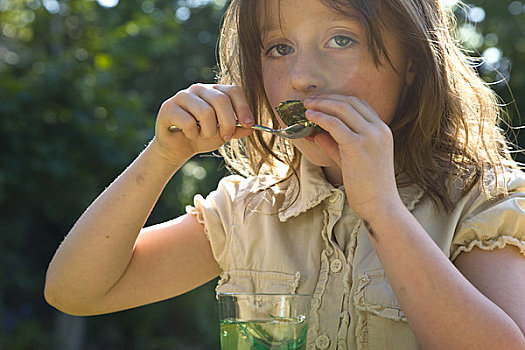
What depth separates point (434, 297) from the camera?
125 cm

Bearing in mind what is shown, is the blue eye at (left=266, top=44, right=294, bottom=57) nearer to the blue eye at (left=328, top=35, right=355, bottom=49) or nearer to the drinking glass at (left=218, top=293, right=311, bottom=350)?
the blue eye at (left=328, top=35, right=355, bottom=49)

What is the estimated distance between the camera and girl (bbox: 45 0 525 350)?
1.29 meters

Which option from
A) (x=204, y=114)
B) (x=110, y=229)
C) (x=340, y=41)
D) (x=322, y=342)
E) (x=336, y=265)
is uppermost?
(x=340, y=41)

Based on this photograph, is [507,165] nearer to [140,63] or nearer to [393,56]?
[393,56]

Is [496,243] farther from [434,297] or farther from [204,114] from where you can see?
[204,114]

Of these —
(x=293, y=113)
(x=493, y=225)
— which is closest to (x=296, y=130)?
(x=293, y=113)

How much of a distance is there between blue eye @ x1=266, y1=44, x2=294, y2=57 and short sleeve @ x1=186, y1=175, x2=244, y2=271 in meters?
0.44

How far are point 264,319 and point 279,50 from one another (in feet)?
2.41

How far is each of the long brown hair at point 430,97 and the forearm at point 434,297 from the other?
0.33 meters

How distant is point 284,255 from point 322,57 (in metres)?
0.50

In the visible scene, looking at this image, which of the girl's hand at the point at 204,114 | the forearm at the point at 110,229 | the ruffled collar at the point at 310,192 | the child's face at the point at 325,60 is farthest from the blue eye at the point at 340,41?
the forearm at the point at 110,229

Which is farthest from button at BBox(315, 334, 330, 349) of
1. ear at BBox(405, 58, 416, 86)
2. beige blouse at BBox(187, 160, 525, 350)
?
ear at BBox(405, 58, 416, 86)

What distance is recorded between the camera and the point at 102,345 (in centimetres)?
540

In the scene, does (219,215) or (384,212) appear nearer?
(384,212)
